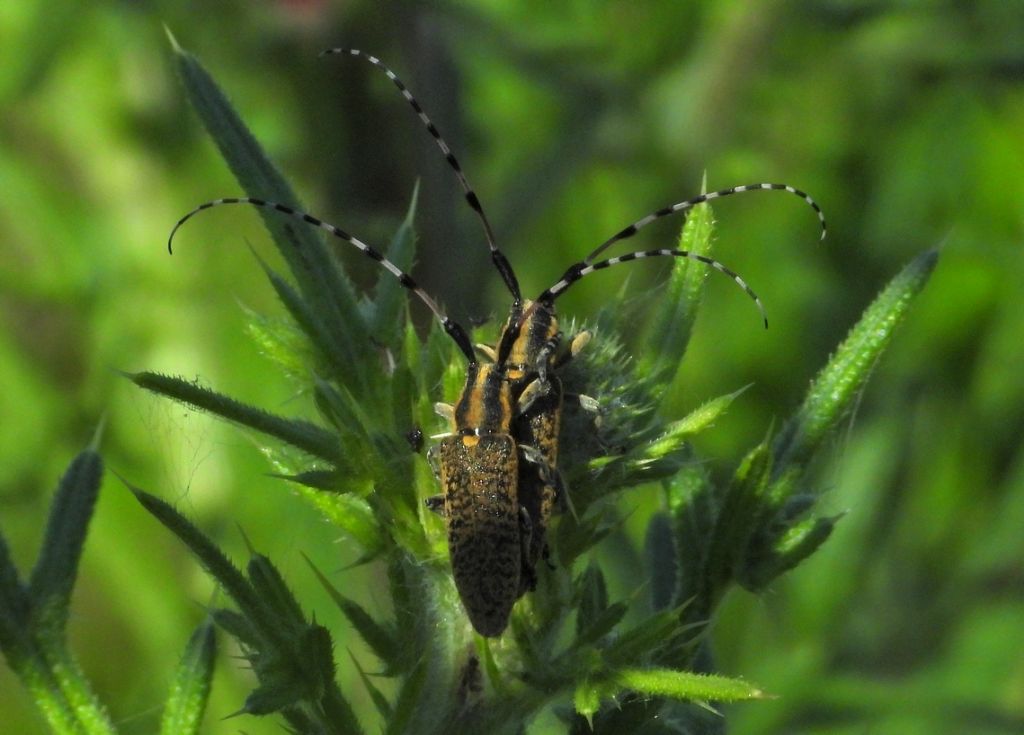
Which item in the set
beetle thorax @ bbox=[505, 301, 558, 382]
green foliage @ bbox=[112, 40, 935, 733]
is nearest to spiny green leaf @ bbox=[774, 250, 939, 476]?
green foliage @ bbox=[112, 40, 935, 733]

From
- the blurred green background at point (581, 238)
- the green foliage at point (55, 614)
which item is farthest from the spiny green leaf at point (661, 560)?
the blurred green background at point (581, 238)

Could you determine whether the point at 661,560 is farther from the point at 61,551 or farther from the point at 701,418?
the point at 61,551

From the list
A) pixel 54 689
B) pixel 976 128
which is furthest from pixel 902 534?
pixel 54 689

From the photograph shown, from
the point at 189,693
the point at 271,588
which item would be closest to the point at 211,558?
the point at 271,588

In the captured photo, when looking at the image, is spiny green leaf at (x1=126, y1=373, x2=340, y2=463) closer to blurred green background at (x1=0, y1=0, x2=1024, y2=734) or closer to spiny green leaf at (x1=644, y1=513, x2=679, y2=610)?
spiny green leaf at (x1=644, y1=513, x2=679, y2=610)

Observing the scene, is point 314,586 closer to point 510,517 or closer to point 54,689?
point 54,689

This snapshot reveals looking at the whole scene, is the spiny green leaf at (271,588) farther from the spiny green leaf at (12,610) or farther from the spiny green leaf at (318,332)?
the spiny green leaf at (12,610)
